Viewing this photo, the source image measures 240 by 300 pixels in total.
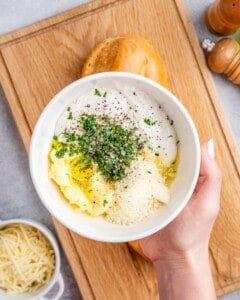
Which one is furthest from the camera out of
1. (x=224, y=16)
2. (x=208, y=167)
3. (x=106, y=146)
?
(x=224, y=16)

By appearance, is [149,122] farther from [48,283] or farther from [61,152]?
[48,283]

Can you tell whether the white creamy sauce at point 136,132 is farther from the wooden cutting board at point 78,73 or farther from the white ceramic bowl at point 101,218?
the wooden cutting board at point 78,73

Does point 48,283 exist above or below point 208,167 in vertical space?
below

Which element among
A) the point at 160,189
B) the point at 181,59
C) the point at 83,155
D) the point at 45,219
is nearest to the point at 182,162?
the point at 160,189

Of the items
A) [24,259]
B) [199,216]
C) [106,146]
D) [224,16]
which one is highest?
[224,16]

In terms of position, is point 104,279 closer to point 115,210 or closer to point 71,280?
point 71,280

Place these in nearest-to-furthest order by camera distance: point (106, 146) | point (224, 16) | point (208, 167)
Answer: point (106, 146)
point (208, 167)
point (224, 16)

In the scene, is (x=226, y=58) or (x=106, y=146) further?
(x=226, y=58)

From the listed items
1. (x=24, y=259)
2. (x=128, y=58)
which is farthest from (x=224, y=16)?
(x=24, y=259)
